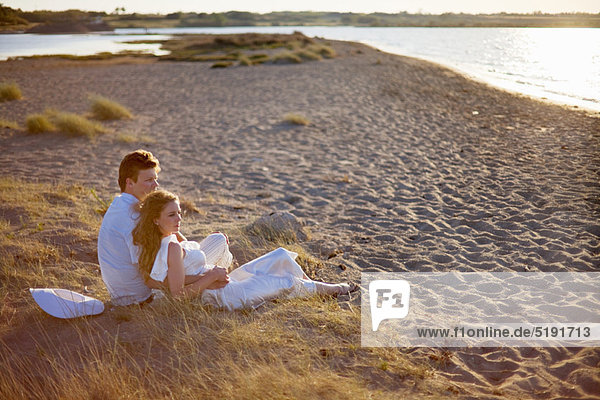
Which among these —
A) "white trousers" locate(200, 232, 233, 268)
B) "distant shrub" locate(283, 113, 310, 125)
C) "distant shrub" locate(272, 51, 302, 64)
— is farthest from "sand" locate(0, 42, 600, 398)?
"distant shrub" locate(272, 51, 302, 64)

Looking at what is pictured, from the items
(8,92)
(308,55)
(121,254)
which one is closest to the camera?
(121,254)

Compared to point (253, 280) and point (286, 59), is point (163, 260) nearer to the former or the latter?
point (253, 280)

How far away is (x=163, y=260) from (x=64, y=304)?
1.07 m

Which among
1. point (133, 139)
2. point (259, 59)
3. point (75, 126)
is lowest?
point (133, 139)

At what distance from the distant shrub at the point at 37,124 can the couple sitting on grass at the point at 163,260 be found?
9.40 metres

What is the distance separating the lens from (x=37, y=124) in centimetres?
1128

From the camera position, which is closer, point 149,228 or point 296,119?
point 149,228

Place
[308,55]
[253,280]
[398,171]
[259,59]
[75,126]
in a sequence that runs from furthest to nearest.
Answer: [308,55] → [259,59] → [75,126] → [398,171] → [253,280]

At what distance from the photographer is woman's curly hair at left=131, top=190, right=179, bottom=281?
3.25m

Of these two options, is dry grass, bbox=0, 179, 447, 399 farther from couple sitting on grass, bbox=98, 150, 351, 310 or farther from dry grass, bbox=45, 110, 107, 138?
dry grass, bbox=45, 110, 107, 138

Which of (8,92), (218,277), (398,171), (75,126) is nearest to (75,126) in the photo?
(75,126)

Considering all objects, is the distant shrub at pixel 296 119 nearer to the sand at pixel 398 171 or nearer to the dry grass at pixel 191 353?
the sand at pixel 398 171

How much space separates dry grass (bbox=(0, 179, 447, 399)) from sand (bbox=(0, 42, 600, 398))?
1.82 feet

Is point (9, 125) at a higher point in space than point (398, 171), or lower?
higher
